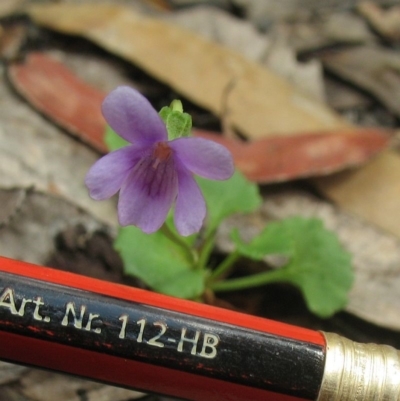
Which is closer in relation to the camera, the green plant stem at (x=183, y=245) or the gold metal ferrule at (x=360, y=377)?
the gold metal ferrule at (x=360, y=377)

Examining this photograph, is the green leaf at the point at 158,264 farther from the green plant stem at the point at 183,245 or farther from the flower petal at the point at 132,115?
the flower petal at the point at 132,115

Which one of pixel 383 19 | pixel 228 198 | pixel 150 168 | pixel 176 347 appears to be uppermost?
pixel 383 19

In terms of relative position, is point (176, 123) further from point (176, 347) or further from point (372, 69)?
point (372, 69)

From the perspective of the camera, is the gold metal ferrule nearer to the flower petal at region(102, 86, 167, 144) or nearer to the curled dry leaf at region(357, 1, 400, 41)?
the flower petal at region(102, 86, 167, 144)

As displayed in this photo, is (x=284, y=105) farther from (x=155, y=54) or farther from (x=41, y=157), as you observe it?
(x=41, y=157)

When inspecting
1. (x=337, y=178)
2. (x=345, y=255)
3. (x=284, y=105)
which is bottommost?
(x=345, y=255)

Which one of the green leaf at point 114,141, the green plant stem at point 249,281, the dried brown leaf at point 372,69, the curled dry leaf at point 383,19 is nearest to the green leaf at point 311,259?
the green plant stem at point 249,281

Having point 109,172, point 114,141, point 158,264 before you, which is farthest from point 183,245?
point 109,172

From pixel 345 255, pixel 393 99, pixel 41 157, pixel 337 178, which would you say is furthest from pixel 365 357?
pixel 393 99
